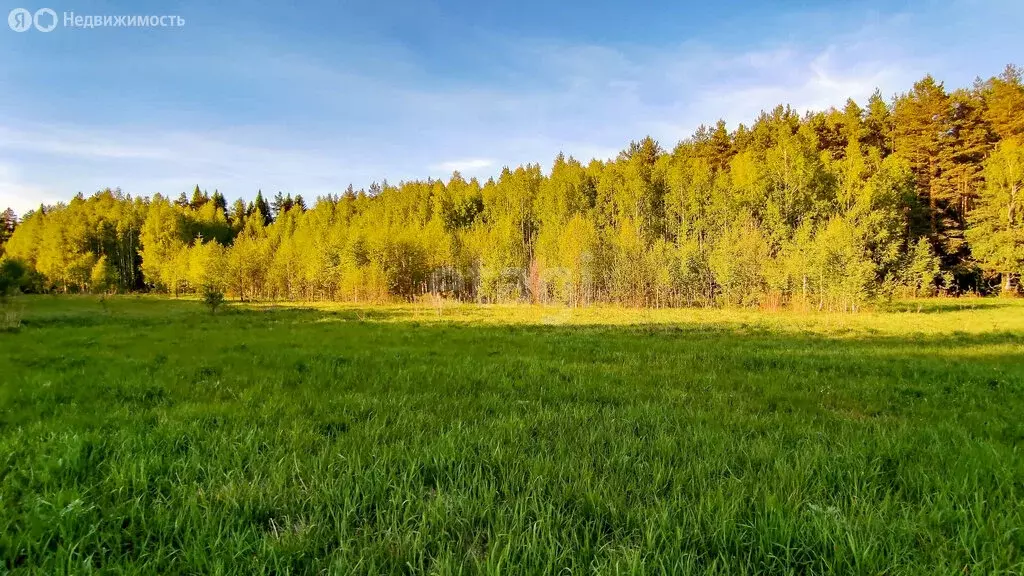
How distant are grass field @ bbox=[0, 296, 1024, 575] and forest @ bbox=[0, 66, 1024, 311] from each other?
28.6m

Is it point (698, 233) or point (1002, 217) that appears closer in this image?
Result: point (1002, 217)

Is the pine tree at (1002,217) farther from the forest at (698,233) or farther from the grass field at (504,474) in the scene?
the grass field at (504,474)

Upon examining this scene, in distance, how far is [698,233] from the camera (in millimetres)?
49500

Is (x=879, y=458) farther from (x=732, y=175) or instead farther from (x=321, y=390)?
(x=732, y=175)

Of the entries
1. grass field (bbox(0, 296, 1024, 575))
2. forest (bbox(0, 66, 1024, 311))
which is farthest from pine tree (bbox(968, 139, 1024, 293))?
grass field (bbox(0, 296, 1024, 575))

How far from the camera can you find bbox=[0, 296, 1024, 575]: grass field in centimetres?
246

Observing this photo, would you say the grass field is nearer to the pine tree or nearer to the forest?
the forest

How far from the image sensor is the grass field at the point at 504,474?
2455mm

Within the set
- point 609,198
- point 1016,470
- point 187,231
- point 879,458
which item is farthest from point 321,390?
point 187,231

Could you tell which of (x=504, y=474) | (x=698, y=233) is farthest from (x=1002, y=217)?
(x=504, y=474)

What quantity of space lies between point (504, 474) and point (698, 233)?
5159 centimetres

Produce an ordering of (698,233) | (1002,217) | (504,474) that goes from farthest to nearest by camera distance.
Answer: (698,233) < (1002,217) < (504,474)

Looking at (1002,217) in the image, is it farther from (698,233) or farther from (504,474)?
(504,474)

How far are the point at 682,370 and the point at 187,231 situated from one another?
100997 mm
